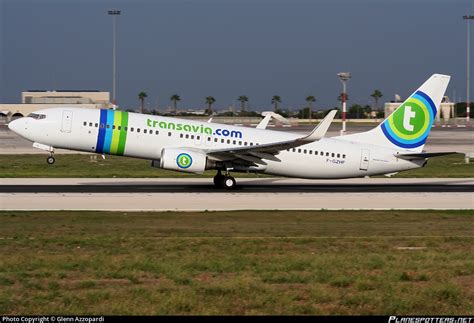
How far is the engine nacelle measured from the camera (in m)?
37.2

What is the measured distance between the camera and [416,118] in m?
40.8

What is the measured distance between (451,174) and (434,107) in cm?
1161

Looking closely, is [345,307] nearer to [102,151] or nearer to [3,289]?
[3,289]

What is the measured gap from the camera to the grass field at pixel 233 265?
13820 millimetres

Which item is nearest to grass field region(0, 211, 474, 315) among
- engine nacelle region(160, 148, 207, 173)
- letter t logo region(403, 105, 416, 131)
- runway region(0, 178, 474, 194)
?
engine nacelle region(160, 148, 207, 173)

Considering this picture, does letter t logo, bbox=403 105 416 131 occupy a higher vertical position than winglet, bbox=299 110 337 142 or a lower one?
higher

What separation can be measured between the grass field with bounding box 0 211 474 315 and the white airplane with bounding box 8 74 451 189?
413 inches

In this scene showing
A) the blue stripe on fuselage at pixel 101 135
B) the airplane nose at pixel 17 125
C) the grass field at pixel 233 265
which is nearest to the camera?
the grass field at pixel 233 265

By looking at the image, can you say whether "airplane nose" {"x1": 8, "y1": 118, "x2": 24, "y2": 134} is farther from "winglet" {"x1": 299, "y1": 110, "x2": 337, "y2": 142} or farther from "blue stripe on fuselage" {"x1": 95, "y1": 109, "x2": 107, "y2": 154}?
"winglet" {"x1": 299, "y1": 110, "x2": 337, "y2": 142}

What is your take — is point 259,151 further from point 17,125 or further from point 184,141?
point 17,125

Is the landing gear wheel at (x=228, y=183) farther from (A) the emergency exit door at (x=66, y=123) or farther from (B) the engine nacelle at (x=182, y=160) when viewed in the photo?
(A) the emergency exit door at (x=66, y=123)

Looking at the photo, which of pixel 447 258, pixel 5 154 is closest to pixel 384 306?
pixel 447 258

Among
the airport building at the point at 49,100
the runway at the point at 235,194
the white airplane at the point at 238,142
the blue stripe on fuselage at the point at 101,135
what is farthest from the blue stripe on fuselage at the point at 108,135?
the airport building at the point at 49,100

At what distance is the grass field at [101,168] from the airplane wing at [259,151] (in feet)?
34.3
